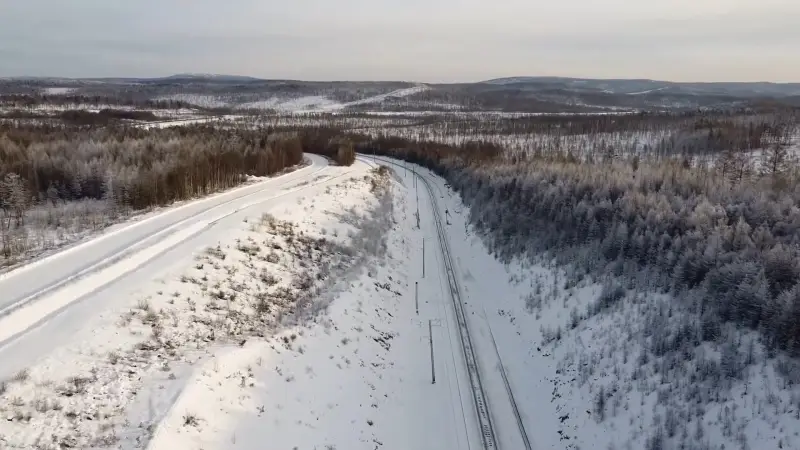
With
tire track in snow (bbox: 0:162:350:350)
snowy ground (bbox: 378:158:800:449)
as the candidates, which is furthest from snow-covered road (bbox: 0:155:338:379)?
snowy ground (bbox: 378:158:800:449)

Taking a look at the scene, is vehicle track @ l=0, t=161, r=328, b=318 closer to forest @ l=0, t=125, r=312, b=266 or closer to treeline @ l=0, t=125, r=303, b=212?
forest @ l=0, t=125, r=312, b=266

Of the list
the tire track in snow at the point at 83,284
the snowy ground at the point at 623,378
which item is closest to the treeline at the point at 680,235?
the snowy ground at the point at 623,378

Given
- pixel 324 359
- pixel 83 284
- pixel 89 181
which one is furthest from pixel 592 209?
pixel 89 181

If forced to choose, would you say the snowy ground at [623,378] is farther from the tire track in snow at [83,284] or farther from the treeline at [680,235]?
the tire track in snow at [83,284]

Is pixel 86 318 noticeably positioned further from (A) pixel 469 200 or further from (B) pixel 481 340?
(A) pixel 469 200

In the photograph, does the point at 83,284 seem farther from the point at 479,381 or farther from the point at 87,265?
the point at 479,381

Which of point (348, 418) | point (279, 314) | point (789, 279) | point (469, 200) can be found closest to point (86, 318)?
point (279, 314)
